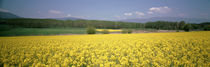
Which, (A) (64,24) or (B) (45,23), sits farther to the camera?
(A) (64,24)

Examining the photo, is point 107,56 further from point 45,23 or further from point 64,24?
point 64,24

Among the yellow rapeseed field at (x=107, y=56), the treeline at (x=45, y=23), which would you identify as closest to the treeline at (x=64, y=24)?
the treeline at (x=45, y=23)

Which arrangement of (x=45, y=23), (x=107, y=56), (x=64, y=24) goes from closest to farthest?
(x=107, y=56) < (x=45, y=23) < (x=64, y=24)

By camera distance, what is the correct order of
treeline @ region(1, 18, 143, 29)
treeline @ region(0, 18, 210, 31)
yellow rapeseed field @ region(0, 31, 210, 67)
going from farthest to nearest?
treeline @ region(1, 18, 143, 29) < treeline @ region(0, 18, 210, 31) < yellow rapeseed field @ region(0, 31, 210, 67)

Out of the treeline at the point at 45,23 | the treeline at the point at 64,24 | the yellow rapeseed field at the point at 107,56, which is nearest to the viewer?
the yellow rapeseed field at the point at 107,56

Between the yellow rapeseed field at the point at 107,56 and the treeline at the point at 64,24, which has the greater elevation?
the treeline at the point at 64,24

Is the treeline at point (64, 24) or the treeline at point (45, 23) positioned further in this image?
the treeline at point (45, 23)

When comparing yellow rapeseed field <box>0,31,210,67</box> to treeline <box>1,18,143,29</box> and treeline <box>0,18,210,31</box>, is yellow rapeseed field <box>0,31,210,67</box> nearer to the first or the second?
treeline <box>0,18,210,31</box>

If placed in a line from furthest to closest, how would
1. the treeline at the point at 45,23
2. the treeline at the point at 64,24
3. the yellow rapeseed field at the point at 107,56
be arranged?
1. the treeline at the point at 45,23
2. the treeline at the point at 64,24
3. the yellow rapeseed field at the point at 107,56

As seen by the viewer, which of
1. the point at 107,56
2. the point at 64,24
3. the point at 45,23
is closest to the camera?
the point at 107,56

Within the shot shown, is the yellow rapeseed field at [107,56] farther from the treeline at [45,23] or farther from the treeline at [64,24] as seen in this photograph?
the treeline at [45,23]

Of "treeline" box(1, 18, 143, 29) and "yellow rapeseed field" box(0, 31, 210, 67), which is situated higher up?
"treeline" box(1, 18, 143, 29)

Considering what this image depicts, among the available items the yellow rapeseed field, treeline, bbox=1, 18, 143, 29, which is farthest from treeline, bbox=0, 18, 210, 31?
the yellow rapeseed field

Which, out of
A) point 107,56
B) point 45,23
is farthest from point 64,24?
point 107,56
